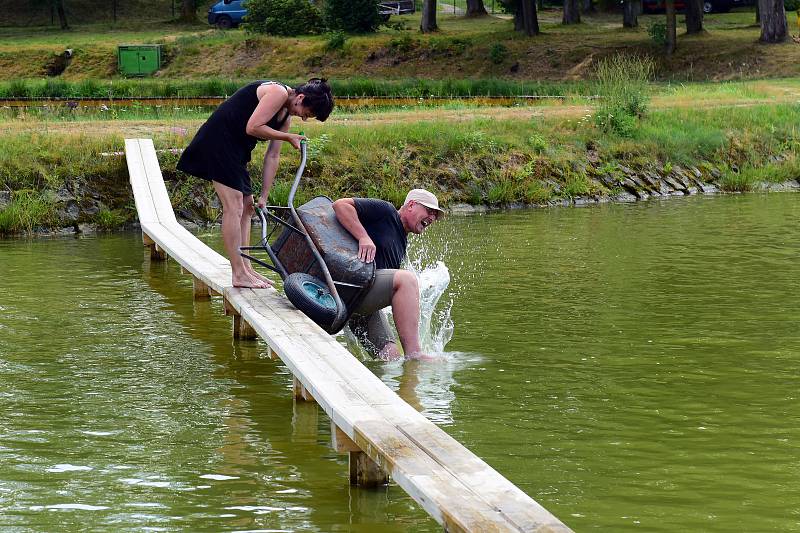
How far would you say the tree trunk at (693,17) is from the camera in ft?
156

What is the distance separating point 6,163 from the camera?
20219mm

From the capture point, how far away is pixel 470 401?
9367mm

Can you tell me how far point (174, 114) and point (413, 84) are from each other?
1268cm

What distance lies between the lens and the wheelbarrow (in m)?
10.1

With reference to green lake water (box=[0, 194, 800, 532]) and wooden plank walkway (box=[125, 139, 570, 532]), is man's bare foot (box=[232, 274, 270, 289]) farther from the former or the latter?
green lake water (box=[0, 194, 800, 532])

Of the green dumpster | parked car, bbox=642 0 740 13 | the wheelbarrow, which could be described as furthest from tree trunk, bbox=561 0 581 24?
the wheelbarrow

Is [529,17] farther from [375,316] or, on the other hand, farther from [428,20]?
[375,316]

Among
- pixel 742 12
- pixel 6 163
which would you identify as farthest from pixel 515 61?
pixel 6 163

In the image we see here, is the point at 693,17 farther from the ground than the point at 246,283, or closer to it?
farther from the ground

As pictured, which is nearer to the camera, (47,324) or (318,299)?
(318,299)

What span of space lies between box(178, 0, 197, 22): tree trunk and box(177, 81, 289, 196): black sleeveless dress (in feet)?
167

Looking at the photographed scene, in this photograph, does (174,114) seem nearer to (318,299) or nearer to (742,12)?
(318,299)

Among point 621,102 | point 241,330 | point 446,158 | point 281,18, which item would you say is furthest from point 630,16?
point 241,330

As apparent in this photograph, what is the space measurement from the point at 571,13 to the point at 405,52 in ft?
25.5
